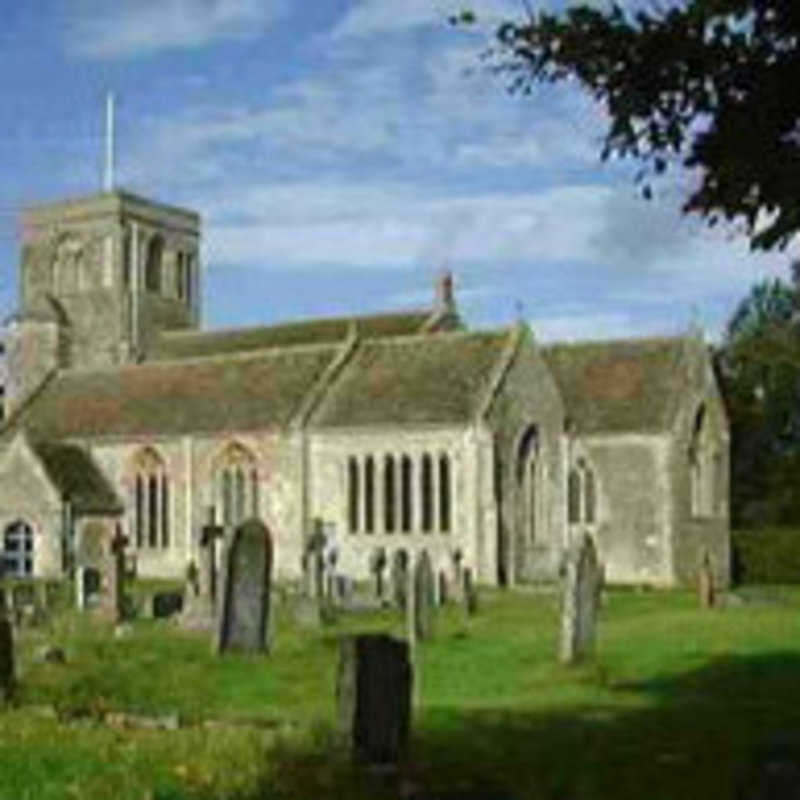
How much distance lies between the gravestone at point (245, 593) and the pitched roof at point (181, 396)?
29.5 metres

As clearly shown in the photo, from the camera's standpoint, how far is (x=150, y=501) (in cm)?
5988

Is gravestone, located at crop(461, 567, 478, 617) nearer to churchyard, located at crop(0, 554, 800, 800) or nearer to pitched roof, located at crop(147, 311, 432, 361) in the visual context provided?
churchyard, located at crop(0, 554, 800, 800)

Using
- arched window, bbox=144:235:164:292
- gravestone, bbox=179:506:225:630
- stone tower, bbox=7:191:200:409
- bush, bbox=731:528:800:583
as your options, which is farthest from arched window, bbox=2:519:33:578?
gravestone, bbox=179:506:225:630

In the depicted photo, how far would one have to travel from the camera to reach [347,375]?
57438 mm

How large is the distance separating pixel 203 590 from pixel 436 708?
49.3 ft

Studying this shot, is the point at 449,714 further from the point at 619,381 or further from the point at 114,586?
the point at 619,381

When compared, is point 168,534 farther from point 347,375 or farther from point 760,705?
point 760,705

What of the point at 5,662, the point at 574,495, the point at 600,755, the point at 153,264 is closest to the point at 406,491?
the point at 574,495

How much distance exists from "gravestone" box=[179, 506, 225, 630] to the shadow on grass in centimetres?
1193

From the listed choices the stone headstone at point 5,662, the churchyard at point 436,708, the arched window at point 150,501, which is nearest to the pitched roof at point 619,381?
the arched window at point 150,501

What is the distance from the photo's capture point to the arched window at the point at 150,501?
195 feet

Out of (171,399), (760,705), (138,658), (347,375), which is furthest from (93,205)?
(760,705)

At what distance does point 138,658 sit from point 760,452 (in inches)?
2168

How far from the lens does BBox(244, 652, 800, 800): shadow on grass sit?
11.9m
